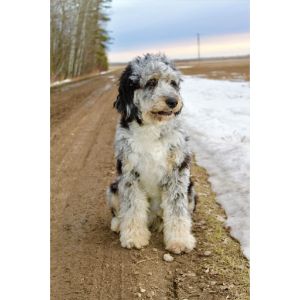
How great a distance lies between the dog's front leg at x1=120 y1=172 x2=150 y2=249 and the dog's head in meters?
0.58

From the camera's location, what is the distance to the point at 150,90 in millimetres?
3658

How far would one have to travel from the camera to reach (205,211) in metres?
4.47

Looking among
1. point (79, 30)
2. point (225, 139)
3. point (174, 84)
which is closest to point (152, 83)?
point (174, 84)

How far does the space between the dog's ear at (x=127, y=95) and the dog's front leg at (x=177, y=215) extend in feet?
1.89

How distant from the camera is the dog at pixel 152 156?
3.66 metres

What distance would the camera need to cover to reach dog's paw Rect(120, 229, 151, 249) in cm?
403

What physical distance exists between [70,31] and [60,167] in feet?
5.81

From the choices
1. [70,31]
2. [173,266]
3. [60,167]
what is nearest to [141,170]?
[173,266]

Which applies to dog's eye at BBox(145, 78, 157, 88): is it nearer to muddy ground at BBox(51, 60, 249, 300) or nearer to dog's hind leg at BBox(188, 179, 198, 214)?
muddy ground at BBox(51, 60, 249, 300)

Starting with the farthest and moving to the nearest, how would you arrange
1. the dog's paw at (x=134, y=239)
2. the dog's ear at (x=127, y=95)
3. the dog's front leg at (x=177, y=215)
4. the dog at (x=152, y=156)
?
1. the dog's paw at (x=134, y=239)
2. the dog's front leg at (x=177, y=215)
3. the dog's ear at (x=127, y=95)
4. the dog at (x=152, y=156)

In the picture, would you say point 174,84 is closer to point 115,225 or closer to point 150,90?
point 150,90

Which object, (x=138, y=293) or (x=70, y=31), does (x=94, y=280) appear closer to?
(x=138, y=293)

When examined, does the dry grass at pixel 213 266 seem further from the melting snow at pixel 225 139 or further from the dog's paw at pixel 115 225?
the dog's paw at pixel 115 225

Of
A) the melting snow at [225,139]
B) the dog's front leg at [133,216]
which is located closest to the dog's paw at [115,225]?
the dog's front leg at [133,216]
